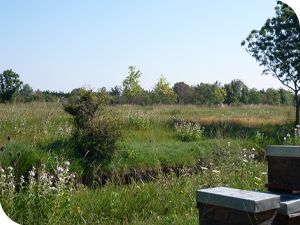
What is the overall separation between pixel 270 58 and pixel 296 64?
43.4 inches

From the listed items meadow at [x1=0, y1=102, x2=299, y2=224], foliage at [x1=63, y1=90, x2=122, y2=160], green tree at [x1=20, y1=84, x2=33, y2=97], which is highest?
green tree at [x1=20, y1=84, x2=33, y2=97]

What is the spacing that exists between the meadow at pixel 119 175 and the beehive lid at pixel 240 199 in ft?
5.16

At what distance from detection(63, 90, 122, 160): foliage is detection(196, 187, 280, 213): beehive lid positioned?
5.29m

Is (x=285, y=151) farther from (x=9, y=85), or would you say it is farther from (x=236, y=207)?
(x=9, y=85)

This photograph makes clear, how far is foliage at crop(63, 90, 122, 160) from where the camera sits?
7.15 metres

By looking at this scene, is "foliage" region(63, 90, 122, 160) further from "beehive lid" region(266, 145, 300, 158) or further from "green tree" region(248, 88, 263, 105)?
"green tree" region(248, 88, 263, 105)

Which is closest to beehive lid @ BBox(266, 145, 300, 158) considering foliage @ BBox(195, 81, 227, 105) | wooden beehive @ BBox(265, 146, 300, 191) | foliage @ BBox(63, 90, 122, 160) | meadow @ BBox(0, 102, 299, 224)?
wooden beehive @ BBox(265, 146, 300, 191)

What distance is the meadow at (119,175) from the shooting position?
3467mm

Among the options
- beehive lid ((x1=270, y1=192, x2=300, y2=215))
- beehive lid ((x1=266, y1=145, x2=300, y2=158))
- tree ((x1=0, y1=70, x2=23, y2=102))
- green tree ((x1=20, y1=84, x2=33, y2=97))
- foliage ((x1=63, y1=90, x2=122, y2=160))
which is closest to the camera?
beehive lid ((x1=270, y1=192, x2=300, y2=215))

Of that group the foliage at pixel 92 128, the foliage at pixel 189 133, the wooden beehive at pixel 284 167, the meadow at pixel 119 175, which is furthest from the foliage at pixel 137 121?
the wooden beehive at pixel 284 167

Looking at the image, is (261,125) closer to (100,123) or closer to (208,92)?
(100,123)

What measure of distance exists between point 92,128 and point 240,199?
6.19 meters

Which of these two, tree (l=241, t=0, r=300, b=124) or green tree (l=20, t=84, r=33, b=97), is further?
green tree (l=20, t=84, r=33, b=97)

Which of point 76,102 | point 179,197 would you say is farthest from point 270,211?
point 76,102
